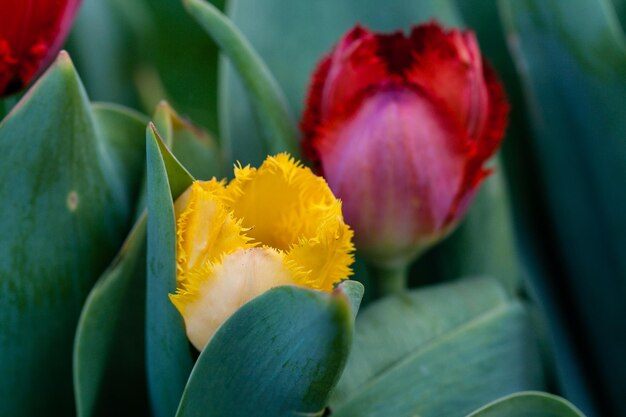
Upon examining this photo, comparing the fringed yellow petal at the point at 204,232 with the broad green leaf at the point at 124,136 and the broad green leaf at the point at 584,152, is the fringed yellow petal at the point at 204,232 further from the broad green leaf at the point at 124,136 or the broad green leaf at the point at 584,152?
the broad green leaf at the point at 584,152

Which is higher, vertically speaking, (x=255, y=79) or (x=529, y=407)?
(x=255, y=79)

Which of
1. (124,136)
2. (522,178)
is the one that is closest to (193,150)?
(124,136)

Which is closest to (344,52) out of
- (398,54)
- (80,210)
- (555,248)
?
(398,54)

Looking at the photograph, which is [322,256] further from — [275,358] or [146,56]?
[146,56]

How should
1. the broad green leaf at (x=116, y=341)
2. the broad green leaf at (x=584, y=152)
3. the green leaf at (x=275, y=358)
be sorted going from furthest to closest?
the broad green leaf at (x=584, y=152), the broad green leaf at (x=116, y=341), the green leaf at (x=275, y=358)

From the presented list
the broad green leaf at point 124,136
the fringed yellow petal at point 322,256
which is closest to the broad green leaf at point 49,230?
the broad green leaf at point 124,136

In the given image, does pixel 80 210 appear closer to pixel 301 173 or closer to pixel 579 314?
pixel 301 173

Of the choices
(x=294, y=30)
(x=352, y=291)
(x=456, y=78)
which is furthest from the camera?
(x=294, y=30)
